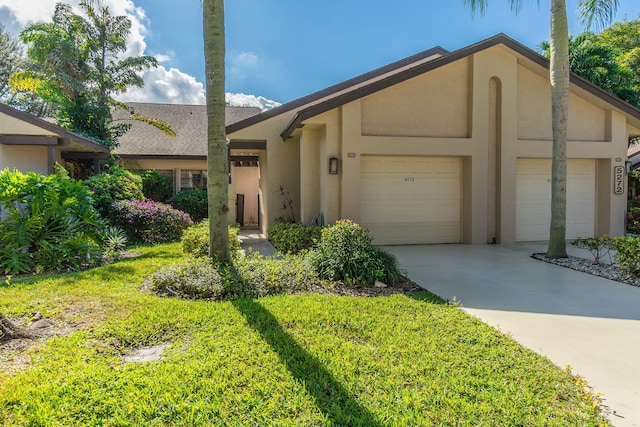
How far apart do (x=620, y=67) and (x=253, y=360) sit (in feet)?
57.2

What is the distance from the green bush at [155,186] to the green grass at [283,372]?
11.4m

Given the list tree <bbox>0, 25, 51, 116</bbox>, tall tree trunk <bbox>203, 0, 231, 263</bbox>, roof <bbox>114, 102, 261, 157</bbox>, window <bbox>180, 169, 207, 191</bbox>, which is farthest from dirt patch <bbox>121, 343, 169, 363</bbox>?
tree <bbox>0, 25, 51, 116</bbox>

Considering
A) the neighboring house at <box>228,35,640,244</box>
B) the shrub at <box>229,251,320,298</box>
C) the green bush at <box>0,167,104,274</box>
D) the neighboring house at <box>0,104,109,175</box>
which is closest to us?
the shrub at <box>229,251,320,298</box>

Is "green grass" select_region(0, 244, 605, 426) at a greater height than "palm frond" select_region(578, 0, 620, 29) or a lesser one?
lesser

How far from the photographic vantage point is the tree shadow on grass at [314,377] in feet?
8.86

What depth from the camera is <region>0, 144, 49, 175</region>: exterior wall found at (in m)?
11.5

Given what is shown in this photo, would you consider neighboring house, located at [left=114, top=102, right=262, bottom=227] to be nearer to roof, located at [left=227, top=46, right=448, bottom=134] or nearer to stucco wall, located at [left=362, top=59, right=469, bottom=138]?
roof, located at [left=227, top=46, right=448, bottom=134]

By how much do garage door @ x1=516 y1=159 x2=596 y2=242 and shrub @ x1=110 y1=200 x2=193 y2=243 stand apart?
34.8 ft

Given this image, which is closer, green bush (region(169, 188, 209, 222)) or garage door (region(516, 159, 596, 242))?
garage door (region(516, 159, 596, 242))

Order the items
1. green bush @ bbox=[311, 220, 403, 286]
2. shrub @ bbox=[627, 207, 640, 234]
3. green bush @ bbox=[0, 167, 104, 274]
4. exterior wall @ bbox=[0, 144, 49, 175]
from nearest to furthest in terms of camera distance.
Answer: green bush @ bbox=[311, 220, 403, 286]
green bush @ bbox=[0, 167, 104, 274]
exterior wall @ bbox=[0, 144, 49, 175]
shrub @ bbox=[627, 207, 640, 234]

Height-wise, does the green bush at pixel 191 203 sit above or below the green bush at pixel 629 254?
above

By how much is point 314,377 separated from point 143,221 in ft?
31.6

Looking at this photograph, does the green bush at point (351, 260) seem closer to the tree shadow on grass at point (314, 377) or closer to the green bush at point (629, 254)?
the tree shadow on grass at point (314, 377)

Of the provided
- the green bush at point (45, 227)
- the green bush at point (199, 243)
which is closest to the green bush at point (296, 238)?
the green bush at point (199, 243)
